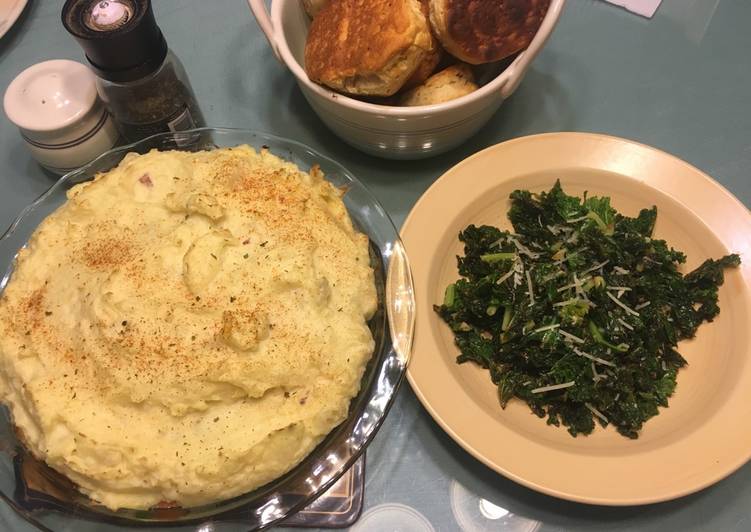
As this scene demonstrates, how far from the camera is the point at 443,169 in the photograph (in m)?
1.99

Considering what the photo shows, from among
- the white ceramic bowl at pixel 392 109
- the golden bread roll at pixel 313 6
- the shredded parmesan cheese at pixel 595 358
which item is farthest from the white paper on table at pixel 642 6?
the shredded parmesan cheese at pixel 595 358

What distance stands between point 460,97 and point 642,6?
1.17 m

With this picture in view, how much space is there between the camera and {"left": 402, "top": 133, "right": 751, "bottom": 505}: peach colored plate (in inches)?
53.3

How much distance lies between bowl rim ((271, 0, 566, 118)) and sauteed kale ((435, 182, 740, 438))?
0.35 m

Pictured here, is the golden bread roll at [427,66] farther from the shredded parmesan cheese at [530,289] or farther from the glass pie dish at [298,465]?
the shredded parmesan cheese at [530,289]

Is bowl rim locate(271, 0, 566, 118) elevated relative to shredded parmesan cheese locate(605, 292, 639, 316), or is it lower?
elevated

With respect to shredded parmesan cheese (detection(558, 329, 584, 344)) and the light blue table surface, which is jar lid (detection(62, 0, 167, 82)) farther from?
shredded parmesan cheese (detection(558, 329, 584, 344))

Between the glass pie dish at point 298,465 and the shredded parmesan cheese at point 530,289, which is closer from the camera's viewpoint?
the glass pie dish at point 298,465

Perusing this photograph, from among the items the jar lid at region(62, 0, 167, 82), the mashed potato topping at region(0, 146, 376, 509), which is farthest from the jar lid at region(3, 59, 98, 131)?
the mashed potato topping at region(0, 146, 376, 509)

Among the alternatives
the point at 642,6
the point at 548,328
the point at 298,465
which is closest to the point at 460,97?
the point at 548,328

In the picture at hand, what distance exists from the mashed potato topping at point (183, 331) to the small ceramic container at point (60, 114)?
1.46ft

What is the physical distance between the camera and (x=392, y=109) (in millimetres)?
1588

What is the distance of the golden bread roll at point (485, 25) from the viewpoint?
1554 mm

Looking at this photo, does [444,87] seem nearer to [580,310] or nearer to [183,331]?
[580,310]
